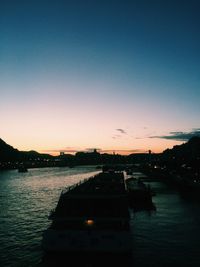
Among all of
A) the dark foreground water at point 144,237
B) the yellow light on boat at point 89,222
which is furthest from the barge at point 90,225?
the dark foreground water at point 144,237

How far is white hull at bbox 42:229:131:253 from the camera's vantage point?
26781 mm

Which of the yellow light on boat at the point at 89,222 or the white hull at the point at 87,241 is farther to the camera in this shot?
the yellow light on boat at the point at 89,222

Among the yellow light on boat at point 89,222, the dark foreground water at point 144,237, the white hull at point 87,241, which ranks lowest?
the dark foreground water at point 144,237

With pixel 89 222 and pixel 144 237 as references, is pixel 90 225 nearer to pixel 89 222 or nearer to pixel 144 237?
pixel 89 222

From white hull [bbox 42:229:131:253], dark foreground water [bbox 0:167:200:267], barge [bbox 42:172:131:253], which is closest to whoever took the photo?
white hull [bbox 42:229:131:253]

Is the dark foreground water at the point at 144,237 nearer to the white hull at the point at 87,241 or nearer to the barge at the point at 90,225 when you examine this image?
the white hull at the point at 87,241

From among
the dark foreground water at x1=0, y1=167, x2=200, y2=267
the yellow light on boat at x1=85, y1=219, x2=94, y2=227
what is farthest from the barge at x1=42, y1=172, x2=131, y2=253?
the dark foreground water at x1=0, y1=167, x2=200, y2=267

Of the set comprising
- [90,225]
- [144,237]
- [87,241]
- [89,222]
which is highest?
[89,222]

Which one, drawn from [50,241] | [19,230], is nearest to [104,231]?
[50,241]

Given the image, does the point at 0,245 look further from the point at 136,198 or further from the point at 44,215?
the point at 136,198

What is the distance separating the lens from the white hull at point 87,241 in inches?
1054

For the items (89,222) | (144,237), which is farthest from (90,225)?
(144,237)

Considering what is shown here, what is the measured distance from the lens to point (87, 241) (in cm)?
2723

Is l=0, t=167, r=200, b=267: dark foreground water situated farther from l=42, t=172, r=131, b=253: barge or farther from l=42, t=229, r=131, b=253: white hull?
l=42, t=172, r=131, b=253: barge
